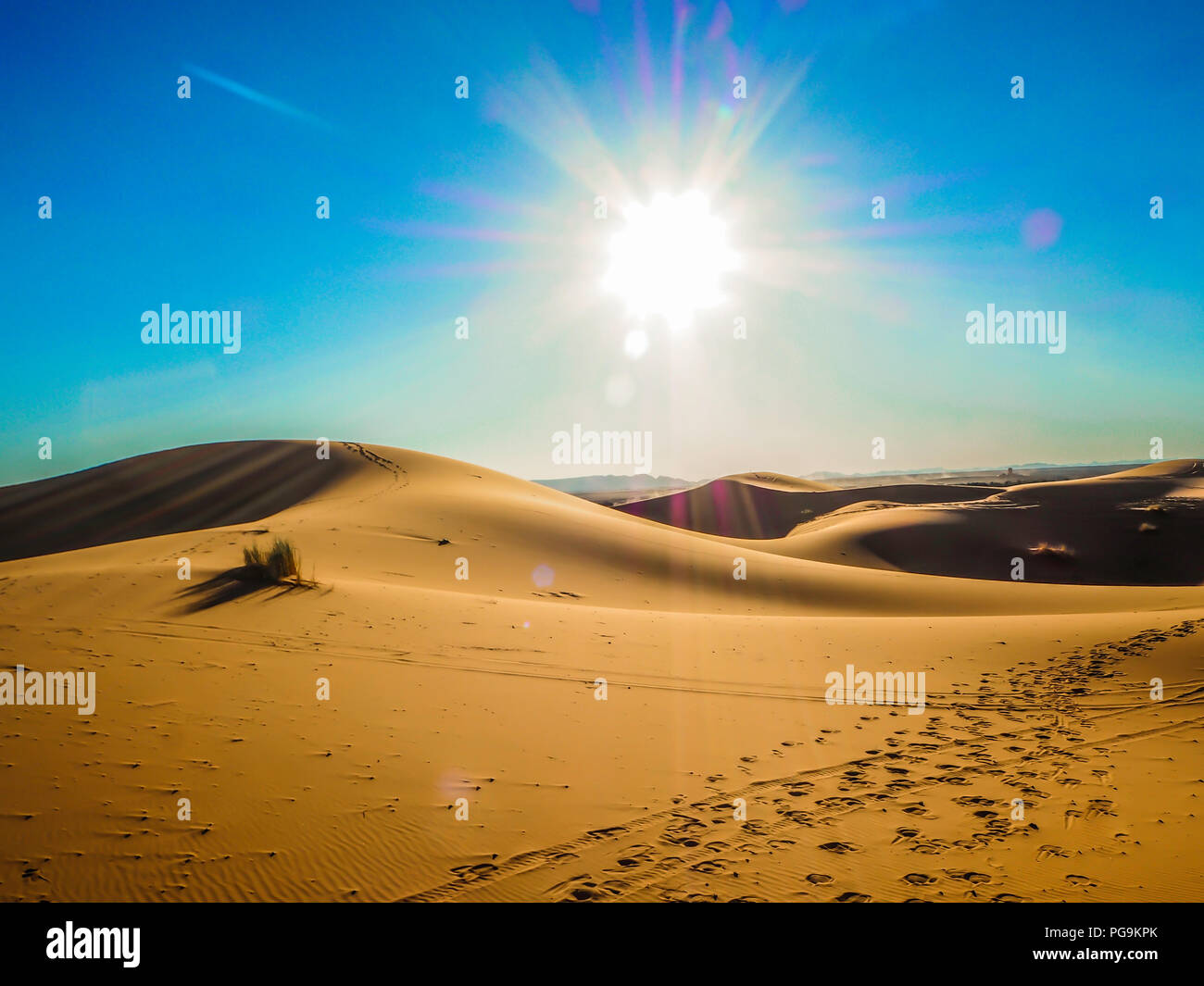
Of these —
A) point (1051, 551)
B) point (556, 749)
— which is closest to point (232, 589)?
point (556, 749)

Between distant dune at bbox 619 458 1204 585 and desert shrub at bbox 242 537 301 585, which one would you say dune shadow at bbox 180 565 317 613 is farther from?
distant dune at bbox 619 458 1204 585

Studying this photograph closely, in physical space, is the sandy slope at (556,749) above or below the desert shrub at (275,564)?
below

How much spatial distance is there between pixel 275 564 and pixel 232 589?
3.22ft

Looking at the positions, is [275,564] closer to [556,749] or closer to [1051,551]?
[556,749]

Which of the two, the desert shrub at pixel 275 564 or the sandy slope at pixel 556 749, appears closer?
the sandy slope at pixel 556 749

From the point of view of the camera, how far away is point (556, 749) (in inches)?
257

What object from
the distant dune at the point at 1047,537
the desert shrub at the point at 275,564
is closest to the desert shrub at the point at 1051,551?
the distant dune at the point at 1047,537

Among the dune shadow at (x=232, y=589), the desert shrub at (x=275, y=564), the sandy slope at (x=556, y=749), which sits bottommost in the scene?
the sandy slope at (x=556, y=749)

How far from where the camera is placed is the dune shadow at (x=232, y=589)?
11055 mm

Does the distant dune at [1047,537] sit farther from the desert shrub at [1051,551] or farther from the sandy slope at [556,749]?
the sandy slope at [556,749]

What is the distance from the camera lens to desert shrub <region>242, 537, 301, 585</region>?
1266 cm

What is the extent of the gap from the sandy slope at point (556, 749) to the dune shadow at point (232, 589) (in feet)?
0.37

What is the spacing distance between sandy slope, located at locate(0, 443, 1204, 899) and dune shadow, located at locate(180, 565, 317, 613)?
114 millimetres

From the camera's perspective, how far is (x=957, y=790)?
579cm
